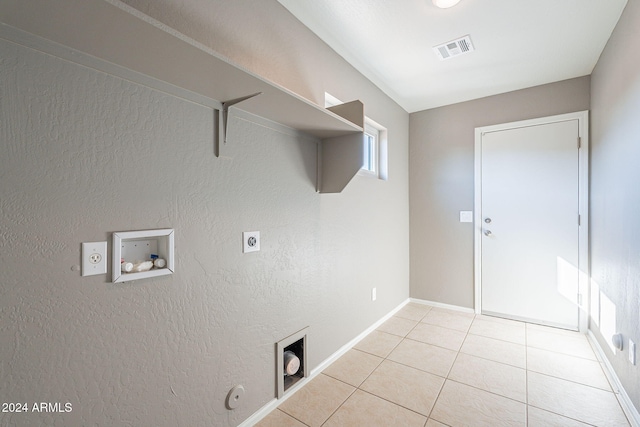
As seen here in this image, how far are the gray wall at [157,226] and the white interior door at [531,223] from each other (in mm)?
2035

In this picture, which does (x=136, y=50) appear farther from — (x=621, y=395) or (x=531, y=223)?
(x=531, y=223)

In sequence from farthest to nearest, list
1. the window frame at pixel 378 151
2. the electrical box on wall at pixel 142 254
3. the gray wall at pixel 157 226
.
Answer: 1. the window frame at pixel 378 151
2. the electrical box on wall at pixel 142 254
3. the gray wall at pixel 157 226

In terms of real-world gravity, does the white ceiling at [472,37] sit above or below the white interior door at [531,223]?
above

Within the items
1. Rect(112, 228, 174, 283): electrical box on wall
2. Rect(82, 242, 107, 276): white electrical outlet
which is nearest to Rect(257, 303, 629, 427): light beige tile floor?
Rect(112, 228, 174, 283): electrical box on wall

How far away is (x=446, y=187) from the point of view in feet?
10.8

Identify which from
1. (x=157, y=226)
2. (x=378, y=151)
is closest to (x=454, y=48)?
(x=378, y=151)

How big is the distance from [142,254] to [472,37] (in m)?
2.49

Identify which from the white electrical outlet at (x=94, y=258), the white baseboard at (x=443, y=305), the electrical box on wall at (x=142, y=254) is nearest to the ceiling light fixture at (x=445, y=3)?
the electrical box on wall at (x=142, y=254)

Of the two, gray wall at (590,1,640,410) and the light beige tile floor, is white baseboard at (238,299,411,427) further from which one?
gray wall at (590,1,640,410)

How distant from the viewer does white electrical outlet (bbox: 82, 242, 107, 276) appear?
35.8 inches

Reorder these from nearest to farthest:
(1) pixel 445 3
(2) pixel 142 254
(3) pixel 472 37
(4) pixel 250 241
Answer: (2) pixel 142 254
(4) pixel 250 241
(1) pixel 445 3
(3) pixel 472 37

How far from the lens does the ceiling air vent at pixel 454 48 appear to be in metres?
2.07

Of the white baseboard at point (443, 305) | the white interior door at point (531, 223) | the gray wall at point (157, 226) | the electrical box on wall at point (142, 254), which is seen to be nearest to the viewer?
the gray wall at point (157, 226)

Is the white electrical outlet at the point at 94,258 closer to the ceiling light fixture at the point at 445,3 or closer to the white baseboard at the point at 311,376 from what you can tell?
the white baseboard at the point at 311,376
